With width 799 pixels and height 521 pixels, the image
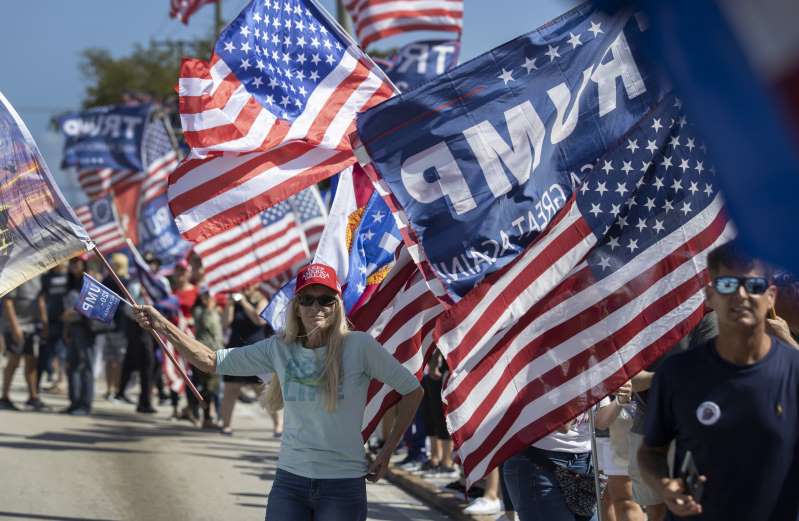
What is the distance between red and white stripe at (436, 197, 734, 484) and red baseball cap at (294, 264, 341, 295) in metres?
0.59

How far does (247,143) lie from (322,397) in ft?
10.1

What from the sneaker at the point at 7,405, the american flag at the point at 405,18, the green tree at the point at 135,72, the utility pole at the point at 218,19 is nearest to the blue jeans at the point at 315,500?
the american flag at the point at 405,18

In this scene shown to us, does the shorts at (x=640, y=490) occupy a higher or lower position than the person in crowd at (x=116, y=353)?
lower

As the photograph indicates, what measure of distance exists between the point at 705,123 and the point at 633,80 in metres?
4.60

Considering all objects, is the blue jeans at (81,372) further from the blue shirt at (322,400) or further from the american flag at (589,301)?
the american flag at (589,301)

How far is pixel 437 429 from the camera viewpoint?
11.6 metres

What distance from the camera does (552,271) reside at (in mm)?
5852

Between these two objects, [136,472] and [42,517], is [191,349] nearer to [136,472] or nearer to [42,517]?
[42,517]

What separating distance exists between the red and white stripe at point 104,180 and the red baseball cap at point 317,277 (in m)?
20.1

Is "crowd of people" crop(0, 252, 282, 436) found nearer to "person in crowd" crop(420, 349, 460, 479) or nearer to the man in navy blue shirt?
"person in crowd" crop(420, 349, 460, 479)

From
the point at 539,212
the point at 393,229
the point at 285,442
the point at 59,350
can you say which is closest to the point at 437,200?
the point at 539,212

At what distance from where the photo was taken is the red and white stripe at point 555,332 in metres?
5.75

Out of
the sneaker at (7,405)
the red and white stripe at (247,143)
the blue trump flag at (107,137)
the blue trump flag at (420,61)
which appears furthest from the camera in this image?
the blue trump flag at (107,137)

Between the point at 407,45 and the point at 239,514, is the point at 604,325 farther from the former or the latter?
the point at 407,45
